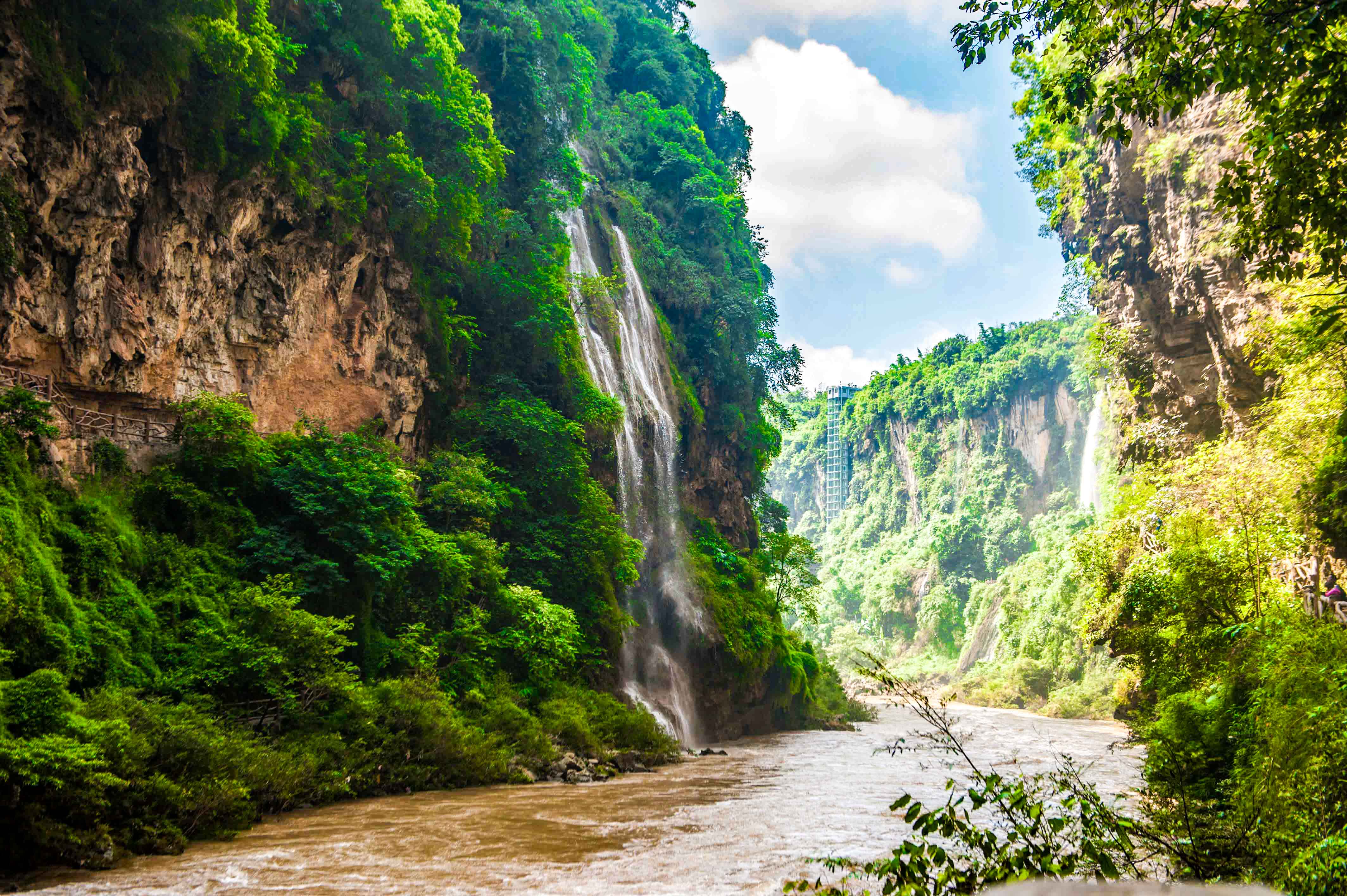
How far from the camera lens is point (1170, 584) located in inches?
491

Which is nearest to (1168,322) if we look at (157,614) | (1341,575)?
(1341,575)

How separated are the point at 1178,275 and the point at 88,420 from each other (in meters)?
23.6

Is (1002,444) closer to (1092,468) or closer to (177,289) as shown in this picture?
(1092,468)

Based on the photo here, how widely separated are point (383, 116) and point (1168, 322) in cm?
2095

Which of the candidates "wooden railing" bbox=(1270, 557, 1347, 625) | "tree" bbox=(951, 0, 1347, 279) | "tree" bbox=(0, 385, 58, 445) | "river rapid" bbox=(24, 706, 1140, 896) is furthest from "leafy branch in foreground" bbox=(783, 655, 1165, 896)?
"tree" bbox=(0, 385, 58, 445)

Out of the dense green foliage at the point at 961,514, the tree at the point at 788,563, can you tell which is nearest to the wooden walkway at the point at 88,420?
the tree at the point at 788,563

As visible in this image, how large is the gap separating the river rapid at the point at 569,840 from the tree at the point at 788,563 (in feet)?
51.1

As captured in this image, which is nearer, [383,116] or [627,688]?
[383,116]

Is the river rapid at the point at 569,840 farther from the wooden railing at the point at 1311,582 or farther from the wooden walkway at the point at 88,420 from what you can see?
the wooden walkway at the point at 88,420

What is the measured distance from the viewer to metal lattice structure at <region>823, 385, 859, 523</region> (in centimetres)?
9250

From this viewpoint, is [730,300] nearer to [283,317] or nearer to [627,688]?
[627,688]

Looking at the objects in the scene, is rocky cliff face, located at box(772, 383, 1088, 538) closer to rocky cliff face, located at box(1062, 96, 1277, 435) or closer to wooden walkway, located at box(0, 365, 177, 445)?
rocky cliff face, located at box(1062, 96, 1277, 435)

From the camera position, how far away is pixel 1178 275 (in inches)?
822

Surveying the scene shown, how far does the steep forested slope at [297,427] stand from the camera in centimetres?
894
